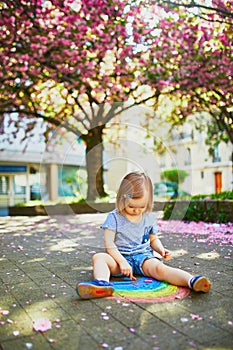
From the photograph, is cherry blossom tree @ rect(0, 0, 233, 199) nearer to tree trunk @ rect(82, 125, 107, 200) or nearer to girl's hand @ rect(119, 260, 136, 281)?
tree trunk @ rect(82, 125, 107, 200)

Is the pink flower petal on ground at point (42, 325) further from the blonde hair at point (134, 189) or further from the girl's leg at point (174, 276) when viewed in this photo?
the blonde hair at point (134, 189)

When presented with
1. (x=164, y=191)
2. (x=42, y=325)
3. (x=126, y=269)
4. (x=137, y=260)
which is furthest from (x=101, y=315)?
(x=164, y=191)

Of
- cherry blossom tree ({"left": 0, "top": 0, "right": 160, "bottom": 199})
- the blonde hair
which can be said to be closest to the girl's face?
the blonde hair

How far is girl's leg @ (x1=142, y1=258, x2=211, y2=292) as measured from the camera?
110 inches

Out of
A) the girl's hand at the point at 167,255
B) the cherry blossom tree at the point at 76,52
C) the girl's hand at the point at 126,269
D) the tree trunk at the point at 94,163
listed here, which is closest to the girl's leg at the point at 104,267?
the girl's hand at the point at 126,269

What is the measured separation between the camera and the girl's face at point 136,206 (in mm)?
3402

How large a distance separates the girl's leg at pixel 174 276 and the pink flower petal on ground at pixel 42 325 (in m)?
1.05

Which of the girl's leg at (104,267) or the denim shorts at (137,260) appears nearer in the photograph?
the girl's leg at (104,267)

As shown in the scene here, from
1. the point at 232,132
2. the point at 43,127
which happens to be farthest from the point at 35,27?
the point at 43,127

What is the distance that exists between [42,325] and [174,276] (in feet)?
3.76

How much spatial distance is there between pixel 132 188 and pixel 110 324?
1327 millimetres

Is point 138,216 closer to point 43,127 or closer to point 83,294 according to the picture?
point 83,294

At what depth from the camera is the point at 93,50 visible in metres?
10.6

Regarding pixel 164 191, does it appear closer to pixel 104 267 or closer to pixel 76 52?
pixel 76 52
